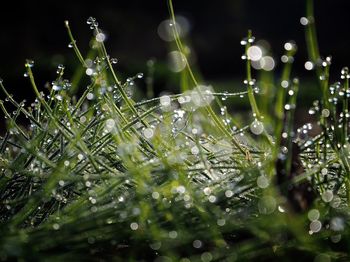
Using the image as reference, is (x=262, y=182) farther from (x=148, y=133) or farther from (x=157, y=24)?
(x=157, y=24)

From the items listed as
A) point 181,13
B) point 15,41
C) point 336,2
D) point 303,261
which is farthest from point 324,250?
point 336,2

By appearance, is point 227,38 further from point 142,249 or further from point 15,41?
point 142,249

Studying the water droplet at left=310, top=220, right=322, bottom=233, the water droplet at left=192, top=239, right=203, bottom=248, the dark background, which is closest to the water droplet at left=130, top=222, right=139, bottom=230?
the water droplet at left=192, top=239, right=203, bottom=248

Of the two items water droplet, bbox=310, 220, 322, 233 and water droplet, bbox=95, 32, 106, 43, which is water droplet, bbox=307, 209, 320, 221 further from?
water droplet, bbox=95, 32, 106, 43

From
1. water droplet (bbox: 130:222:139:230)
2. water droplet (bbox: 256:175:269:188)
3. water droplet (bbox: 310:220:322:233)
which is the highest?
water droplet (bbox: 256:175:269:188)

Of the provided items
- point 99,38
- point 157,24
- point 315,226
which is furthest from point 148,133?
point 157,24

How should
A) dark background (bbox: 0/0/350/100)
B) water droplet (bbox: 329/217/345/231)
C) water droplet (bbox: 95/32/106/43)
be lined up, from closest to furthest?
water droplet (bbox: 329/217/345/231) < water droplet (bbox: 95/32/106/43) < dark background (bbox: 0/0/350/100)
